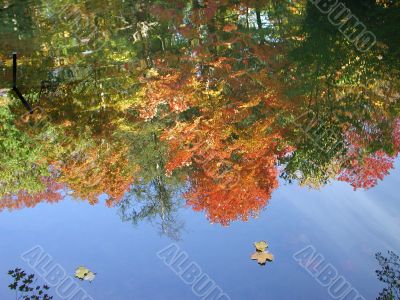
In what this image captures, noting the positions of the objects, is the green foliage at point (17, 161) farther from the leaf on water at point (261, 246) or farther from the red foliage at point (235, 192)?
the leaf on water at point (261, 246)

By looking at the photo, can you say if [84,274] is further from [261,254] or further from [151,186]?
[151,186]

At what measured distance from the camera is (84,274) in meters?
8.12

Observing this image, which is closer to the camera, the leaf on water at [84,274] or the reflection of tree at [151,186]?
the leaf on water at [84,274]

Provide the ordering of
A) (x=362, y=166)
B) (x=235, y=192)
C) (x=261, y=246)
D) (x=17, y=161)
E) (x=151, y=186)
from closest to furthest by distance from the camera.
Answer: (x=261, y=246)
(x=17, y=161)
(x=362, y=166)
(x=235, y=192)
(x=151, y=186)

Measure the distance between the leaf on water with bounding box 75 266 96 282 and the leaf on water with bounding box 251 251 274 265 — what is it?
11.7 ft

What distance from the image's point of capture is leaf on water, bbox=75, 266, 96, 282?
26.5ft

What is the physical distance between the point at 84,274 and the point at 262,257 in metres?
3.92

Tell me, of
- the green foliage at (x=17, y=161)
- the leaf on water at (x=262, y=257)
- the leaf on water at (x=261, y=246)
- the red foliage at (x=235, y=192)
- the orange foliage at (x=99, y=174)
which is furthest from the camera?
the orange foliage at (x=99, y=174)

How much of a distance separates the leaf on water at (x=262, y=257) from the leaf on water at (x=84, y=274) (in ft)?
11.7

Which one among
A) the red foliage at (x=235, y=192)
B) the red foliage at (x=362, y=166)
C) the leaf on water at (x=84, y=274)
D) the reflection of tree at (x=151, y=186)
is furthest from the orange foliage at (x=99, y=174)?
the red foliage at (x=362, y=166)

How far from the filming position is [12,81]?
463 inches

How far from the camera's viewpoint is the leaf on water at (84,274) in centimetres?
807

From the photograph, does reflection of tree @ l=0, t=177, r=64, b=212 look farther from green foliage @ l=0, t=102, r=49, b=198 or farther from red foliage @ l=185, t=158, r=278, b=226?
red foliage @ l=185, t=158, r=278, b=226

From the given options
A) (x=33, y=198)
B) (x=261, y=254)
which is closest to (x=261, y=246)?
(x=261, y=254)
